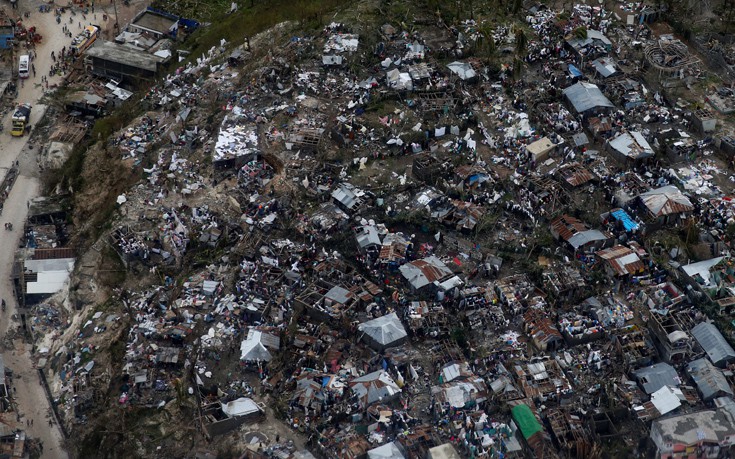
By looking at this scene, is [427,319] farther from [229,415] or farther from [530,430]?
[229,415]

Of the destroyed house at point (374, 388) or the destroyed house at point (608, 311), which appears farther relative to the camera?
the destroyed house at point (608, 311)

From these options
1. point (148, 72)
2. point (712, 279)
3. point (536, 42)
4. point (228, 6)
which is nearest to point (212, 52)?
point (148, 72)

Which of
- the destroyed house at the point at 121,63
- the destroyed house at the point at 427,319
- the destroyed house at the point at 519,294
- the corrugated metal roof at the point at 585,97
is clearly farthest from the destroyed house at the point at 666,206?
the destroyed house at the point at 121,63

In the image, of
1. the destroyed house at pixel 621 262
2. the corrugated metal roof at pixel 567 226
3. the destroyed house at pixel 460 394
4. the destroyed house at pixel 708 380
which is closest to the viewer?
the destroyed house at pixel 460 394

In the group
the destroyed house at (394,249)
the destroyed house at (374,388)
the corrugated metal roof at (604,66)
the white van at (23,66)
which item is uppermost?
the corrugated metal roof at (604,66)

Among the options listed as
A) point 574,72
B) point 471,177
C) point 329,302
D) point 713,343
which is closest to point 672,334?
point 713,343

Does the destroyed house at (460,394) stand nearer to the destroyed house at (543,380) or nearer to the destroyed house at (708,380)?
the destroyed house at (543,380)
